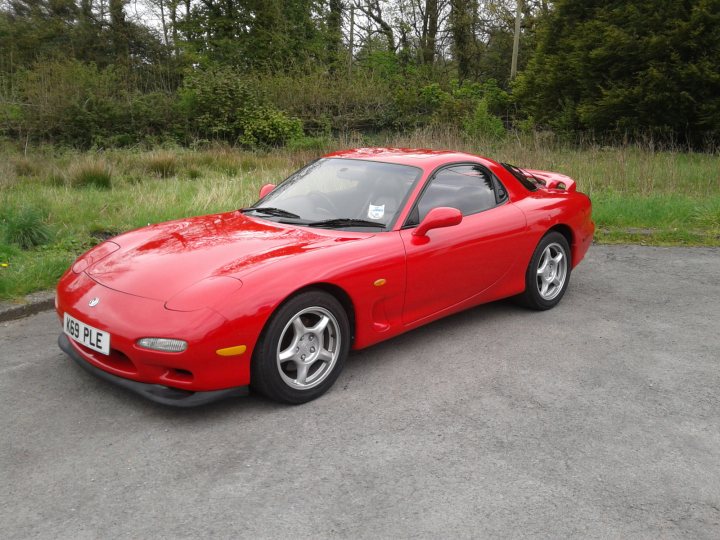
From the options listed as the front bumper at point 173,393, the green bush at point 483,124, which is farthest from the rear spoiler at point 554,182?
the green bush at point 483,124

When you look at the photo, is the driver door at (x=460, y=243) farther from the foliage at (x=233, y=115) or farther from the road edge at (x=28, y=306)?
the foliage at (x=233, y=115)

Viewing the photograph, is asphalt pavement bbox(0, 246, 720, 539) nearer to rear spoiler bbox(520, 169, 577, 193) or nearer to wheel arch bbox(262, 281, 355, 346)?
wheel arch bbox(262, 281, 355, 346)

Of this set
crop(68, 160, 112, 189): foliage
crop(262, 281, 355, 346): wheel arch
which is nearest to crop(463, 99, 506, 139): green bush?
crop(68, 160, 112, 189): foliage

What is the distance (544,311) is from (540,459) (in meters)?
2.42

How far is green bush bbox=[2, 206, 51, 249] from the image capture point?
6.34 meters

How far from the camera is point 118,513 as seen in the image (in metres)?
2.58

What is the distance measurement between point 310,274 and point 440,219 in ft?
3.29

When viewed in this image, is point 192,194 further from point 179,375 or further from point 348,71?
point 348,71

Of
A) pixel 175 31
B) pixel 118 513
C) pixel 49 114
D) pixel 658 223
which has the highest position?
pixel 175 31

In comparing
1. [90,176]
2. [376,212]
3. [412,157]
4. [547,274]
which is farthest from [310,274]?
[90,176]

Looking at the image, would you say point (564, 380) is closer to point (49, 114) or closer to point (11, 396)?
point (11, 396)

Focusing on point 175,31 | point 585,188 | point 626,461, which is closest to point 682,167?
point 585,188

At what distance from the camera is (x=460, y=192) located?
4715 millimetres

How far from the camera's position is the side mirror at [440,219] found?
4.09 metres
